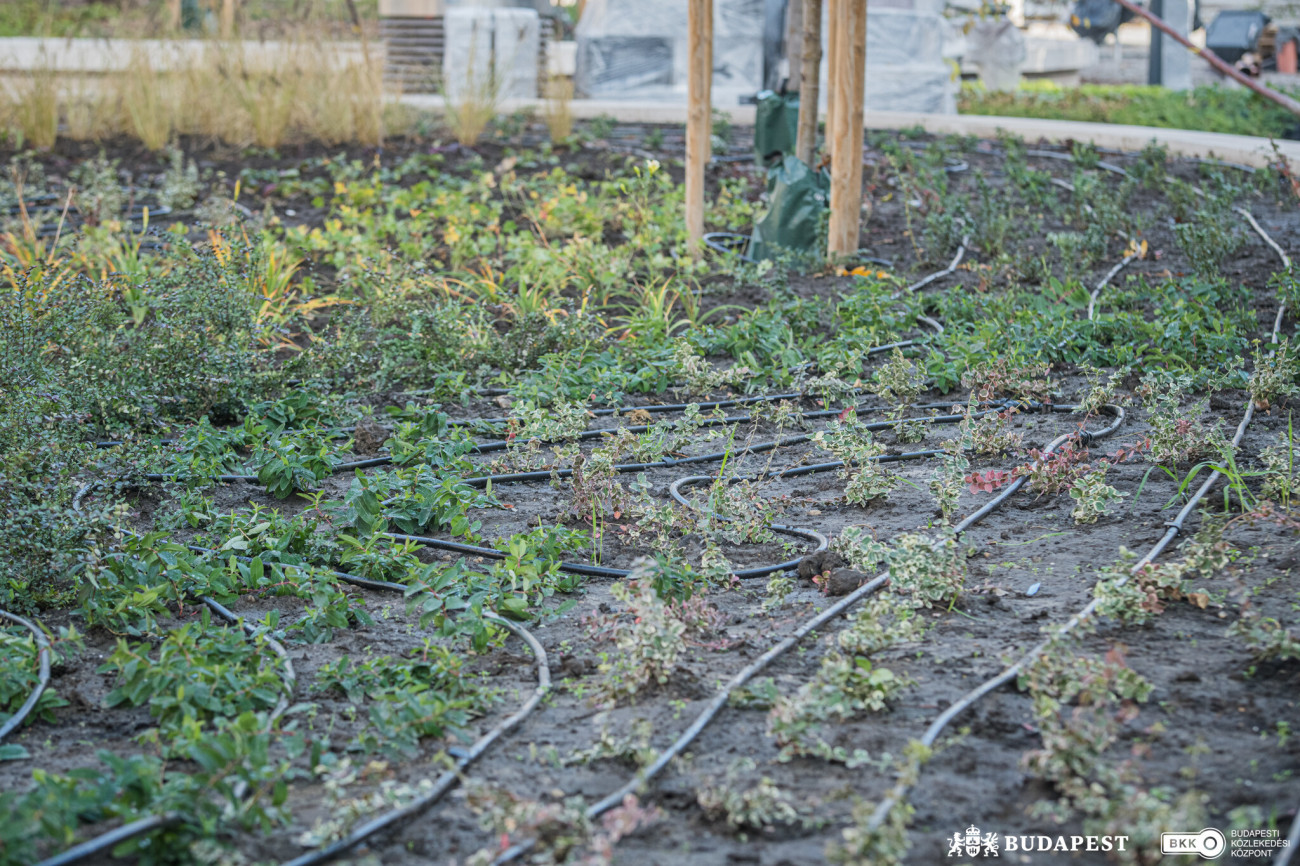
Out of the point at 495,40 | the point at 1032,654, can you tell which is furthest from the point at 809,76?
the point at 495,40

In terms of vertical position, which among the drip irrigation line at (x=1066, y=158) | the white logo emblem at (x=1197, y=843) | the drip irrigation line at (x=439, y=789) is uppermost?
the drip irrigation line at (x=1066, y=158)

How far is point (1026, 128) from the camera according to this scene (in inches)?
423

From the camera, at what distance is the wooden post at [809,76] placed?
20.9ft

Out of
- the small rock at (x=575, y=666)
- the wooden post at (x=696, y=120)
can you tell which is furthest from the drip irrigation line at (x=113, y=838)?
the wooden post at (x=696, y=120)

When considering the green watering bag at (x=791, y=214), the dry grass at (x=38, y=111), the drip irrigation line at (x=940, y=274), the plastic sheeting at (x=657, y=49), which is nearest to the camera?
the drip irrigation line at (x=940, y=274)

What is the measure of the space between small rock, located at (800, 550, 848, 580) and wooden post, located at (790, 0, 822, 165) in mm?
4085

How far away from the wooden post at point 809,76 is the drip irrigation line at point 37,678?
A: 5.05 metres

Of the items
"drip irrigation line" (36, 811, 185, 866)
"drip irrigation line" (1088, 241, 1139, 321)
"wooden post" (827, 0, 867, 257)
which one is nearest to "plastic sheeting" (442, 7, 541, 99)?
"wooden post" (827, 0, 867, 257)

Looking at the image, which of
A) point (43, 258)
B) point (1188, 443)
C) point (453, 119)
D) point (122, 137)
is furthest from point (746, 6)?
point (1188, 443)

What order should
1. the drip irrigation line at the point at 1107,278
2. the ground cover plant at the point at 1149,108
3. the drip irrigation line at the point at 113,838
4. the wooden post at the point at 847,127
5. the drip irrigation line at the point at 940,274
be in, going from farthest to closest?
the ground cover plant at the point at 1149,108 → the wooden post at the point at 847,127 → the drip irrigation line at the point at 940,274 → the drip irrigation line at the point at 1107,278 → the drip irrigation line at the point at 113,838

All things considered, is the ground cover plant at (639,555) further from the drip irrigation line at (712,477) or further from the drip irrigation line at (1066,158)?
the drip irrigation line at (1066,158)

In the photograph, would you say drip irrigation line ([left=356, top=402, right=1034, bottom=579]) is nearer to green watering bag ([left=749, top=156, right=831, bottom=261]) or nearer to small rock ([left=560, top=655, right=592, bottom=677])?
small rock ([left=560, top=655, right=592, bottom=677])

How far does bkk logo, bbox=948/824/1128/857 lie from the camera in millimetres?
1862

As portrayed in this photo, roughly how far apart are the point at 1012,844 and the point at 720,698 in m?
0.67
